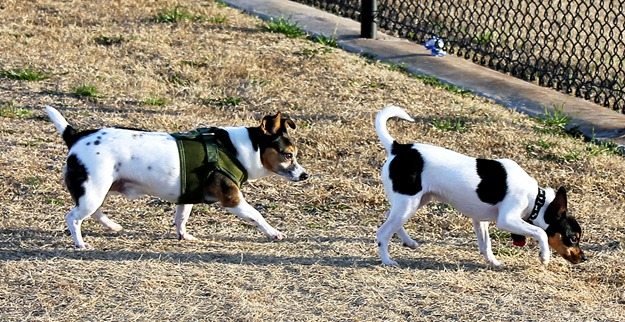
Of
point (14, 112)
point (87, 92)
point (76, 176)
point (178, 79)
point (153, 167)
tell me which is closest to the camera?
point (76, 176)

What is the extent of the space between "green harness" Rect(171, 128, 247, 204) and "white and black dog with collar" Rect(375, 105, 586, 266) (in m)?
0.68

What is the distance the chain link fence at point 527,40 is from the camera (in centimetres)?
834

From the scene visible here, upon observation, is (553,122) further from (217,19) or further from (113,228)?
(217,19)

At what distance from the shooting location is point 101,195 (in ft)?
16.5

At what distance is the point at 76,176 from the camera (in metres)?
4.99

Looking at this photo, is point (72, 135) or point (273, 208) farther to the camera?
point (273, 208)

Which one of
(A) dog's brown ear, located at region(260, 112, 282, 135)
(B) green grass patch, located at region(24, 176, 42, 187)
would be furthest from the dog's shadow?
(B) green grass patch, located at region(24, 176, 42, 187)

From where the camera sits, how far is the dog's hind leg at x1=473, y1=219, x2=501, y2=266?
519 cm

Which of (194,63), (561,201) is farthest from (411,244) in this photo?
(194,63)

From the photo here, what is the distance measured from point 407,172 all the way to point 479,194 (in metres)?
0.32

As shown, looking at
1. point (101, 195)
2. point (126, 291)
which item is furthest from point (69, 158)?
point (126, 291)

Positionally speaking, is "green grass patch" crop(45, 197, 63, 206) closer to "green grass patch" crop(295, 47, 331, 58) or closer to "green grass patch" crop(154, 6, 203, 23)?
"green grass patch" crop(295, 47, 331, 58)

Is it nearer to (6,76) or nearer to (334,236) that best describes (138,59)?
(6,76)

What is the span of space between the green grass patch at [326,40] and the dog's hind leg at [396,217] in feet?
13.5
